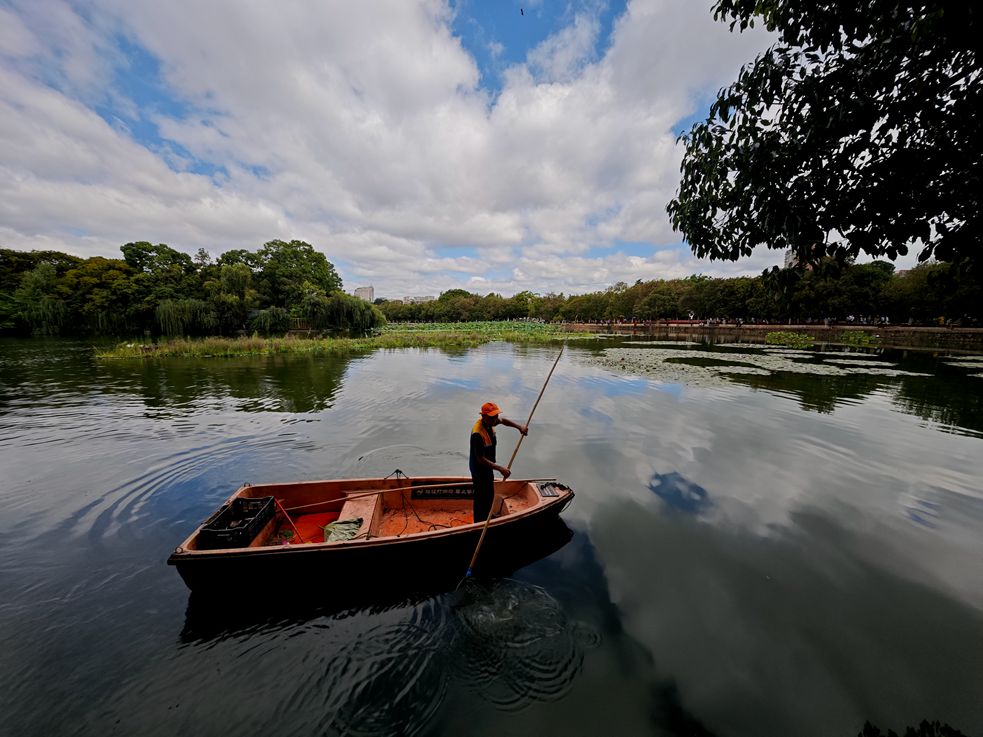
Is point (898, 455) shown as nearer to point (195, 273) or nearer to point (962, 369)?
point (962, 369)

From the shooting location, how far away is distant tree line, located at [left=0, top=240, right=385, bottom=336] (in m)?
45.2

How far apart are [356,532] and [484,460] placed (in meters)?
2.32

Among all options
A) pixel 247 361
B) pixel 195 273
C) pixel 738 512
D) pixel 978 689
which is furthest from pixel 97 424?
pixel 195 273

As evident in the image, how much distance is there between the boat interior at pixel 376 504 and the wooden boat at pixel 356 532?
0.02m

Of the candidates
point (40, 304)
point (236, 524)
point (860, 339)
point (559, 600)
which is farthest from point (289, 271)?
point (860, 339)

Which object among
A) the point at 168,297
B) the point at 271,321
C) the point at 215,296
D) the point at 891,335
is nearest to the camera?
the point at 215,296

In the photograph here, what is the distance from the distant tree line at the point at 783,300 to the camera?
168 inches

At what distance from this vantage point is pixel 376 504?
22.2 feet

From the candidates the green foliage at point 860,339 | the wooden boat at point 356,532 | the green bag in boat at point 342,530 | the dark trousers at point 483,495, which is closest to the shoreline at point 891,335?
the green foliage at point 860,339

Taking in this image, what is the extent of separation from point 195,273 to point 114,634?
66434 mm

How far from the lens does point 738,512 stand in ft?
25.9

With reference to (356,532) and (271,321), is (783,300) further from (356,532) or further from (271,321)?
(271,321)

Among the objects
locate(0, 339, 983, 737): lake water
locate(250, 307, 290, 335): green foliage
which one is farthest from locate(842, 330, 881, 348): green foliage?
locate(250, 307, 290, 335): green foliage

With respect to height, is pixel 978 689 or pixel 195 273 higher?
pixel 195 273
